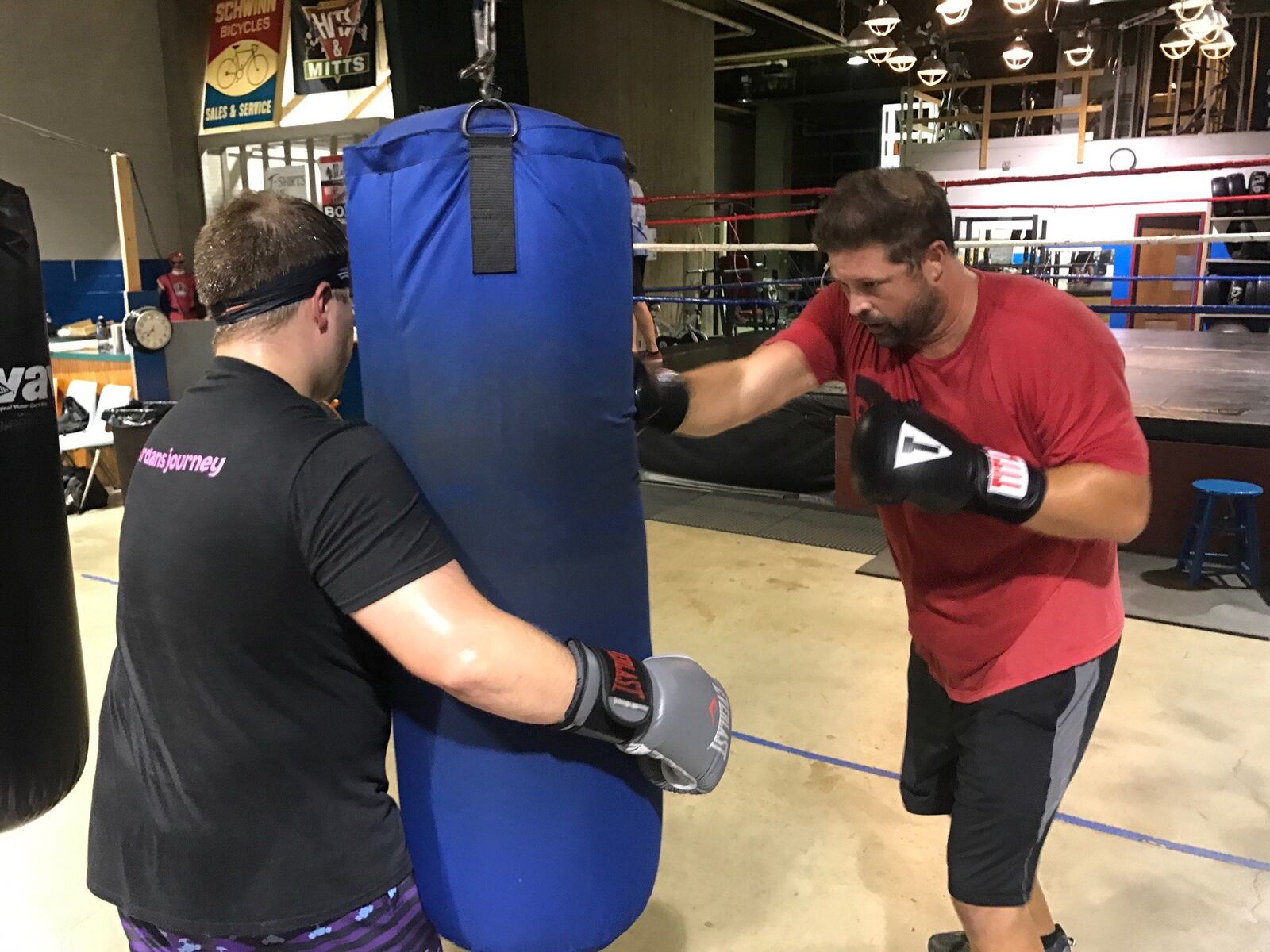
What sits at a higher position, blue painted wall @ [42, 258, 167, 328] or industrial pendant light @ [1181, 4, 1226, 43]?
industrial pendant light @ [1181, 4, 1226, 43]

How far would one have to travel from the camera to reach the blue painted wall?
7668mm

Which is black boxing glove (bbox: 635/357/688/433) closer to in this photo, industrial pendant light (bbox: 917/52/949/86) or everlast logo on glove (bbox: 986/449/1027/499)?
everlast logo on glove (bbox: 986/449/1027/499)

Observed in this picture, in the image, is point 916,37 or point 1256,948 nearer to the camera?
point 1256,948

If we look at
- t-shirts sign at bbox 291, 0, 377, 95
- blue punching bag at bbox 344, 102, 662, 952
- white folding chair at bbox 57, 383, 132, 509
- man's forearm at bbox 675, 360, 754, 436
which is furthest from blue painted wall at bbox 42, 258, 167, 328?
blue punching bag at bbox 344, 102, 662, 952

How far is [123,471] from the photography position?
4.80m

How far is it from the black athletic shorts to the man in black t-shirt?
459 mm

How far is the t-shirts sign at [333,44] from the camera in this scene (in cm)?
759

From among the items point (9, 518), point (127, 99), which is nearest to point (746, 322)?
point (127, 99)

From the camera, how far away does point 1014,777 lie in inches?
50.1

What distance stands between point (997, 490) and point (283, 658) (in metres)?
0.83

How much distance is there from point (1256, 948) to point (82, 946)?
2148 mm

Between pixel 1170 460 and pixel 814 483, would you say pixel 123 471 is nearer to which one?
pixel 814 483

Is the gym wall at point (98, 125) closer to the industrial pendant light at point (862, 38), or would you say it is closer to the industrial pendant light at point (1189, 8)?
the industrial pendant light at point (862, 38)

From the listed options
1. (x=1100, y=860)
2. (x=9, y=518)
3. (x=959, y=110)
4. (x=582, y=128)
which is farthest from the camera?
(x=959, y=110)
